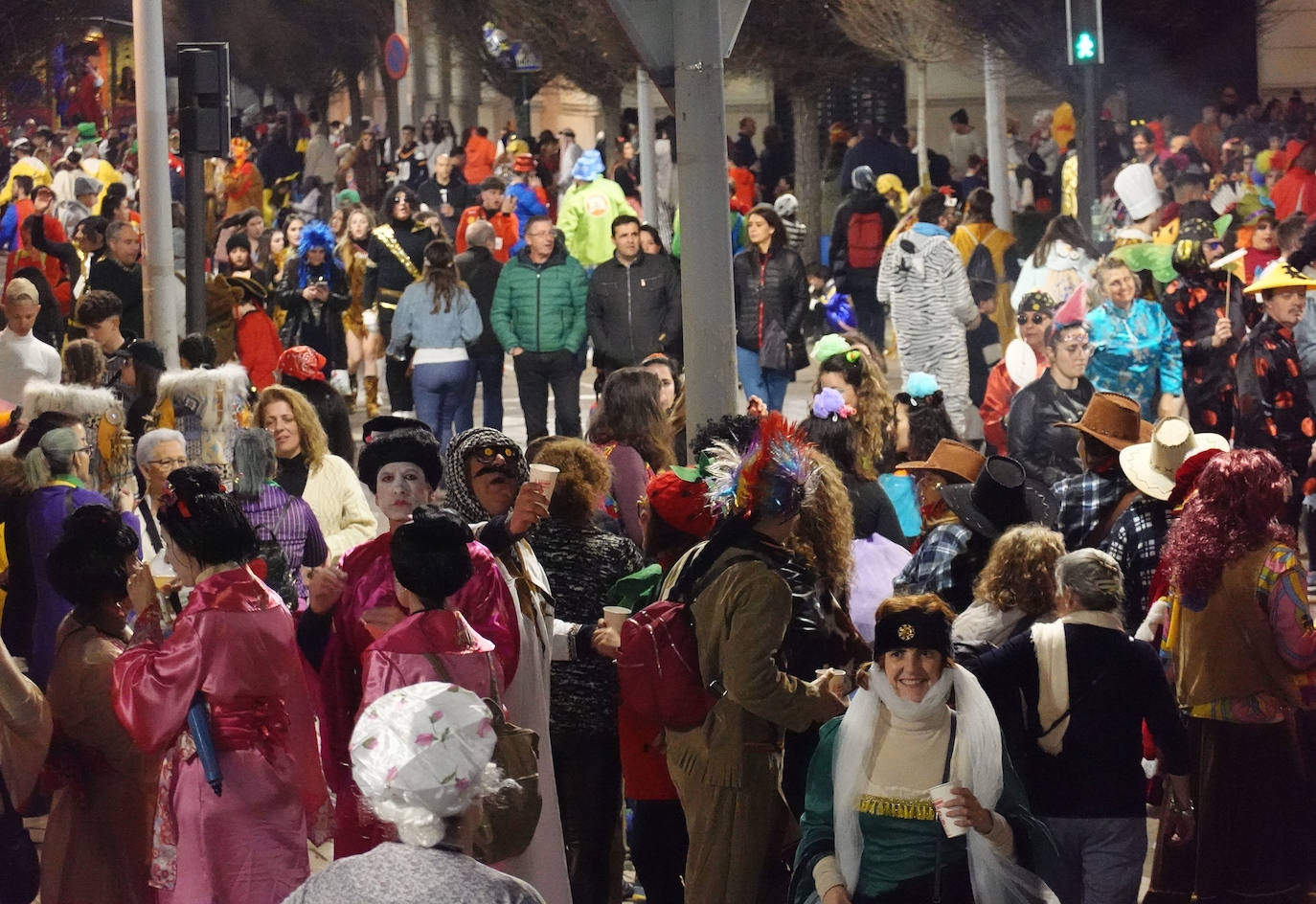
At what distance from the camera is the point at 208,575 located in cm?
545

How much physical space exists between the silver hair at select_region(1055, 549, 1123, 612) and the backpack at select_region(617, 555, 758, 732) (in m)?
1.05

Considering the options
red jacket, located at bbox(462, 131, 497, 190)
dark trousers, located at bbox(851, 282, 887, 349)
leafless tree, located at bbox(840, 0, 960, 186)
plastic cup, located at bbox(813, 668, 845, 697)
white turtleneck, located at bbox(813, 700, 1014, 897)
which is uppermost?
leafless tree, located at bbox(840, 0, 960, 186)

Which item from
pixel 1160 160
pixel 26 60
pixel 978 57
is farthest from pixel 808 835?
pixel 26 60

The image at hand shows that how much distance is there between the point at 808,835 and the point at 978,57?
25257 millimetres

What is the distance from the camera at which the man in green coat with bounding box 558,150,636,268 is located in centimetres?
1986

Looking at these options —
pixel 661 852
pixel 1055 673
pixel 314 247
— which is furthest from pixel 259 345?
pixel 1055 673

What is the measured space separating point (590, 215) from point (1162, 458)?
12687 millimetres

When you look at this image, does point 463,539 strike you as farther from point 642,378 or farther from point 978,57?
point 978,57

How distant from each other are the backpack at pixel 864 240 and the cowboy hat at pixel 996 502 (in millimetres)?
11904

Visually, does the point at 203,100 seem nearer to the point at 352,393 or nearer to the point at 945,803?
the point at 352,393

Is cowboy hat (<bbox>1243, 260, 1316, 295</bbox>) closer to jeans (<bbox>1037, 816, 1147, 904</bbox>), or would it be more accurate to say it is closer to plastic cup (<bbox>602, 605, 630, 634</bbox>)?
jeans (<bbox>1037, 816, 1147, 904</bbox>)

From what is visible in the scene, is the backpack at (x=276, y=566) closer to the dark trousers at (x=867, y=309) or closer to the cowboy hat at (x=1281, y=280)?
the cowboy hat at (x=1281, y=280)

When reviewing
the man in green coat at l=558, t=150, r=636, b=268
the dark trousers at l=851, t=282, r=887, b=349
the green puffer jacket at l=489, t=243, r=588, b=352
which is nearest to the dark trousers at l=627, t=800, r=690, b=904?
the green puffer jacket at l=489, t=243, r=588, b=352

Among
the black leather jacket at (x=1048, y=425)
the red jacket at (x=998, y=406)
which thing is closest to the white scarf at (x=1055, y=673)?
the black leather jacket at (x=1048, y=425)
